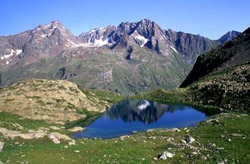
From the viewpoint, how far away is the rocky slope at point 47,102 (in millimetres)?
136000

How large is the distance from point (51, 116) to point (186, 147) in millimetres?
99970

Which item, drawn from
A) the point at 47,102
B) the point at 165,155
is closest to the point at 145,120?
the point at 47,102

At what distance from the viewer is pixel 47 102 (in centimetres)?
15175

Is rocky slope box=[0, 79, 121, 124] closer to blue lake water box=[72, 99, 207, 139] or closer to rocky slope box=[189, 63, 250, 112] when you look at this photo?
blue lake water box=[72, 99, 207, 139]

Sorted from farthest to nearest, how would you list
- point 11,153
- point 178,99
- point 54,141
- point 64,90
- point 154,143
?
1. point 178,99
2. point 64,90
3. point 54,141
4. point 154,143
5. point 11,153

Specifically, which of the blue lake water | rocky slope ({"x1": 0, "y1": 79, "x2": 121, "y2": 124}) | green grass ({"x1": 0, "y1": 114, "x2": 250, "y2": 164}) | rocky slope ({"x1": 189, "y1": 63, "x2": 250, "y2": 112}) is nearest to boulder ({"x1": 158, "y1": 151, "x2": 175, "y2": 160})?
green grass ({"x1": 0, "y1": 114, "x2": 250, "y2": 164})

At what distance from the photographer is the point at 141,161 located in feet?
131

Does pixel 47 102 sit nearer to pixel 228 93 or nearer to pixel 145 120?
pixel 145 120

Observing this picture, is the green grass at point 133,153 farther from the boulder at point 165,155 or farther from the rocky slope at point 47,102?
the rocky slope at point 47,102

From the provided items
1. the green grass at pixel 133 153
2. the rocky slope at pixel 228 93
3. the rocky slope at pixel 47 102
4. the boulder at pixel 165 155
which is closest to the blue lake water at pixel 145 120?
the rocky slope at pixel 228 93

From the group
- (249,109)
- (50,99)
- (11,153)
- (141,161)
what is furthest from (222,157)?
(50,99)

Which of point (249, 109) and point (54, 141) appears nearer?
point (54, 141)

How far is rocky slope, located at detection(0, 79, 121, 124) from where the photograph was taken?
13600cm

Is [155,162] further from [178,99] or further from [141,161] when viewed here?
[178,99]
